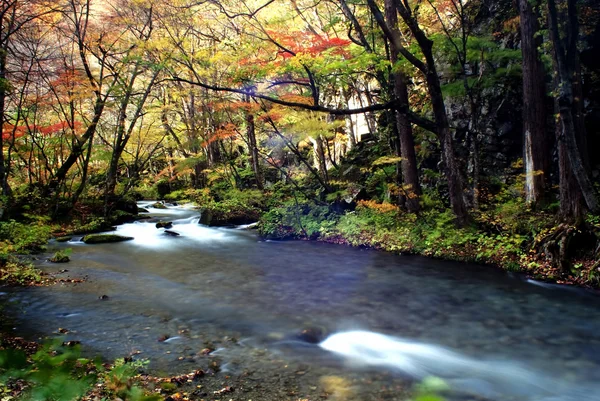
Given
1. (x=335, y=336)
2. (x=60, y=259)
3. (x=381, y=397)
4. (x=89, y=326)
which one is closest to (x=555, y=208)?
(x=335, y=336)

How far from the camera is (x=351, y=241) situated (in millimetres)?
11578

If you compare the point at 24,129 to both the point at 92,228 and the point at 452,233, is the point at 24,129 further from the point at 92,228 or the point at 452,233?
the point at 452,233

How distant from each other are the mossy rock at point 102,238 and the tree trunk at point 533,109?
42.5ft

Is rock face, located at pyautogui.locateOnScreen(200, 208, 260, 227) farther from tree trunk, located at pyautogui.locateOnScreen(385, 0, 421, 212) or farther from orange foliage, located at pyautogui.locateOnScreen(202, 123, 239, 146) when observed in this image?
tree trunk, located at pyautogui.locateOnScreen(385, 0, 421, 212)

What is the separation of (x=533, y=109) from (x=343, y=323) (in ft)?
25.3

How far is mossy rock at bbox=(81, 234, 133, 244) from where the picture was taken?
12.8 metres

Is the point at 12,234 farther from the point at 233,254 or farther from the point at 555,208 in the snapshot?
the point at 555,208

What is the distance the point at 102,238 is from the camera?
42.8 ft

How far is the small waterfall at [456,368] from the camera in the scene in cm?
399

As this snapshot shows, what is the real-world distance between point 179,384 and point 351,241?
836 centimetres

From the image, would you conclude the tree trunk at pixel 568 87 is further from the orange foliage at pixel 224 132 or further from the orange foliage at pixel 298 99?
the orange foliage at pixel 224 132

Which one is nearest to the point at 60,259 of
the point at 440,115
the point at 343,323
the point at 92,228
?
the point at 92,228

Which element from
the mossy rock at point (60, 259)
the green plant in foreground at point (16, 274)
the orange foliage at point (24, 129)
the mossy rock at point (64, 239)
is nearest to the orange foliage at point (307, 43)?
the orange foliage at point (24, 129)

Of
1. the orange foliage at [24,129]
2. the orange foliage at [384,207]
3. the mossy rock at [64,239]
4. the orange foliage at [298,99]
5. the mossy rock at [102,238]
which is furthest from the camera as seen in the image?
the orange foliage at [24,129]
